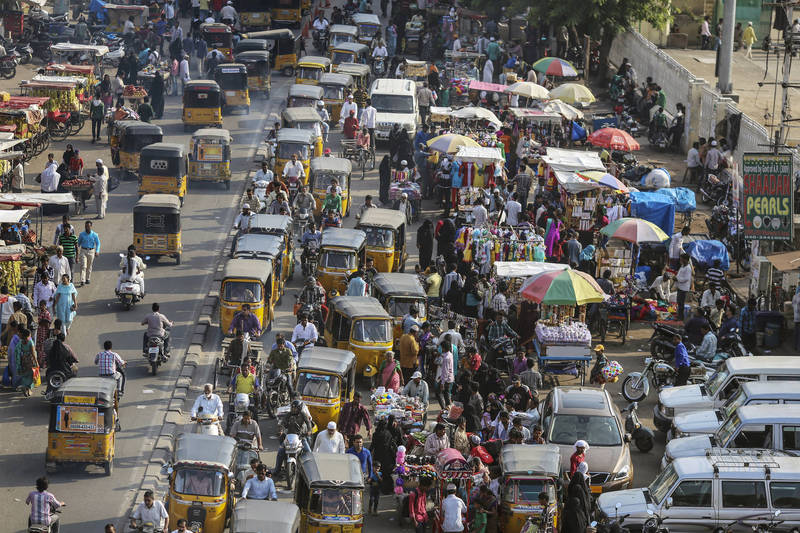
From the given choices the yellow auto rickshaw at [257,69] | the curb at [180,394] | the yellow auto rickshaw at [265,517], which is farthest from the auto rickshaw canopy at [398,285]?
the yellow auto rickshaw at [257,69]

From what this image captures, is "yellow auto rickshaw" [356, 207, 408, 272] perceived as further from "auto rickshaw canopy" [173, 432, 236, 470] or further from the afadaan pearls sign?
"auto rickshaw canopy" [173, 432, 236, 470]

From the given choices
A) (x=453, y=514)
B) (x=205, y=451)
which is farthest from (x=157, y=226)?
(x=453, y=514)

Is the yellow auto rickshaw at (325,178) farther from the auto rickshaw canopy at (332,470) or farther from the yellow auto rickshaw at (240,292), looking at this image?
the auto rickshaw canopy at (332,470)

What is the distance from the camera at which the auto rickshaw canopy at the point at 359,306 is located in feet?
94.4

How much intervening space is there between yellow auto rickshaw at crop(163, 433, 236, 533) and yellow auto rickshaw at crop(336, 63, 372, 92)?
106ft

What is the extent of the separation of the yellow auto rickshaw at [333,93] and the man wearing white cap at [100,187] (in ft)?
41.0

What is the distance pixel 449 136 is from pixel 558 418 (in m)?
16.6

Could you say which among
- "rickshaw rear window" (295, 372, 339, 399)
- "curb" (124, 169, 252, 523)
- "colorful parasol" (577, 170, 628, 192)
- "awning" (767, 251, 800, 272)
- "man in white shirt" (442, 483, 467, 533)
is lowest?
"curb" (124, 169, 252, 523)

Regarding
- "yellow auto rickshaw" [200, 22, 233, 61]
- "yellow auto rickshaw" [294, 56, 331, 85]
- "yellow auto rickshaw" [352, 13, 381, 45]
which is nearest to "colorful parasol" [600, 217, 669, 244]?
"yellow auto rickshaw" [294, 56, 331, 85]

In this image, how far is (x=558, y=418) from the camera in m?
24.6

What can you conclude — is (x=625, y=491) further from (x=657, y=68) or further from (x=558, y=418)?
(x=657, y=68)

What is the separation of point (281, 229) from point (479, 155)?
7.04m

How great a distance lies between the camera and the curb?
81.1ft

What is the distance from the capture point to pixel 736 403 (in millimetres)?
24922
